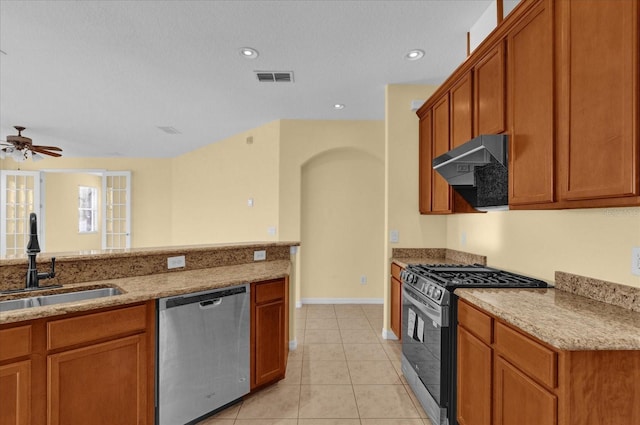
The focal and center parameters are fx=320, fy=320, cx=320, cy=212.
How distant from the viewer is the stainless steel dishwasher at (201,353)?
1.91 metres

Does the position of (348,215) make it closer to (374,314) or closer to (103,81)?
(374,314)

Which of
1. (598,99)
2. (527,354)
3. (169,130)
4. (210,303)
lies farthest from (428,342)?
(169,130)

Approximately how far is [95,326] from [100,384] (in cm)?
32

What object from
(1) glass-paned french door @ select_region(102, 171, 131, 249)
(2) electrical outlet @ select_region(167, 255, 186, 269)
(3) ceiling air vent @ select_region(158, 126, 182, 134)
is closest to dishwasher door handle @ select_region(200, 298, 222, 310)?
(2) electrical outlet @ select_region(167, 255, 186, 269)

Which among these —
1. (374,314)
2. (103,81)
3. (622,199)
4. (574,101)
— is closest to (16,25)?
(103,81)

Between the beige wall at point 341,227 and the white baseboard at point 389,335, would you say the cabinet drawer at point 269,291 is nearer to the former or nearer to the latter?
the white baseboard at point 389,335

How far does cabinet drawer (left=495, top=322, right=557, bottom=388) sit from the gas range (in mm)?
448

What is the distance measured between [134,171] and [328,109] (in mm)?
4836

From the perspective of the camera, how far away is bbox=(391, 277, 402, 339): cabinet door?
10.6ft

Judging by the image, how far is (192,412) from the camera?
2.04m

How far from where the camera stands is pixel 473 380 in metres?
1.77

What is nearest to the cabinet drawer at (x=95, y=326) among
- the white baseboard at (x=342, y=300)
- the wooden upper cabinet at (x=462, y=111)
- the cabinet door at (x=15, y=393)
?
the cabinet door at (x=15, y=393)

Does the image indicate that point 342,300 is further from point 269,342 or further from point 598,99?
point 598,99

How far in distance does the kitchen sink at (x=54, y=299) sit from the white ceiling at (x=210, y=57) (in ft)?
6.44
